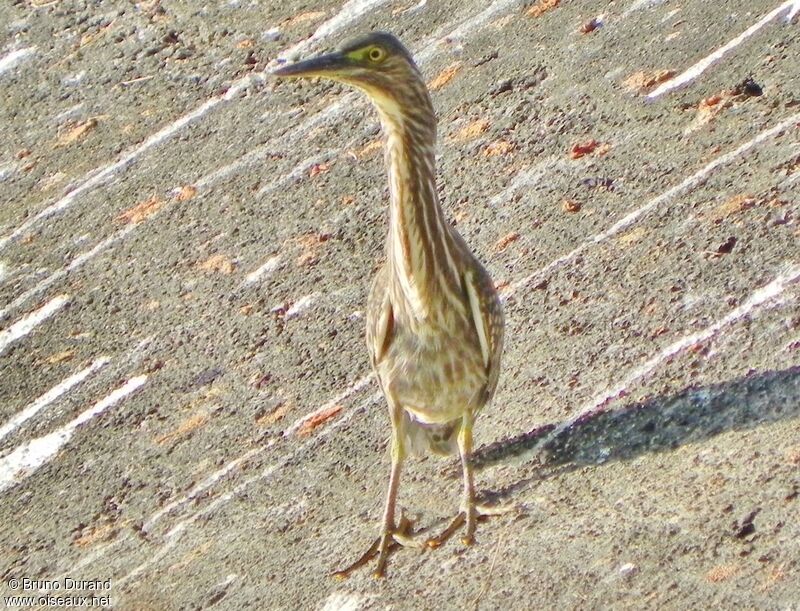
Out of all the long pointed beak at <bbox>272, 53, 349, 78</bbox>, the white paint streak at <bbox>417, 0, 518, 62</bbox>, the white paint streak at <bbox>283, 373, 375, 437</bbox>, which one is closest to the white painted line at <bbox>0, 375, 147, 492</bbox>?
the white paint streak at <bbox>283, 373, 375, 437</bbox>

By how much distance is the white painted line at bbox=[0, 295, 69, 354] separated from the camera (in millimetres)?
7578

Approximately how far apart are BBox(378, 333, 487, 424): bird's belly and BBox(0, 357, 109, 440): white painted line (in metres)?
1.81

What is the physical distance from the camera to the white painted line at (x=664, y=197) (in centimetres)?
693

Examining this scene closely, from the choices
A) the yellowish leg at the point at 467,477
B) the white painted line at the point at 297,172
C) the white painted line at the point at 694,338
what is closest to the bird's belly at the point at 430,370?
the yellowish leg at the point at 467,477

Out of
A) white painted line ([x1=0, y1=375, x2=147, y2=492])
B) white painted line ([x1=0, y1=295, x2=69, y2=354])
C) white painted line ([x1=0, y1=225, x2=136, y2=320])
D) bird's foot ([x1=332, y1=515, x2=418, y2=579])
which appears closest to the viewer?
bird's foot ([x1=332, y1=515, x2=418, y2=579])

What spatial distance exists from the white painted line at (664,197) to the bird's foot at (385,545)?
155 cm

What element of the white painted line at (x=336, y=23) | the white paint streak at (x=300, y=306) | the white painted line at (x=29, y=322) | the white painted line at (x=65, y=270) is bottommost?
the white paint streak at (x=300, y=306)

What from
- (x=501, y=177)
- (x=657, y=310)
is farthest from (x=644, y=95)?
(x=657, y=310)

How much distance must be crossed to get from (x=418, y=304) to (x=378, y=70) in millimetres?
955

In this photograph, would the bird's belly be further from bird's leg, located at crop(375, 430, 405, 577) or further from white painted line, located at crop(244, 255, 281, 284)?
white painted line, located at crop(244, 255, 281, 284)

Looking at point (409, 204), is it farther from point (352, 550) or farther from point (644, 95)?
point (644, 95)

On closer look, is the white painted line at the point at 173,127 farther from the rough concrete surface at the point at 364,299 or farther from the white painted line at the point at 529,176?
the white painted line at the point at 529,176

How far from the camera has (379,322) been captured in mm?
6184

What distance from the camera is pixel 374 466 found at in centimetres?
636
